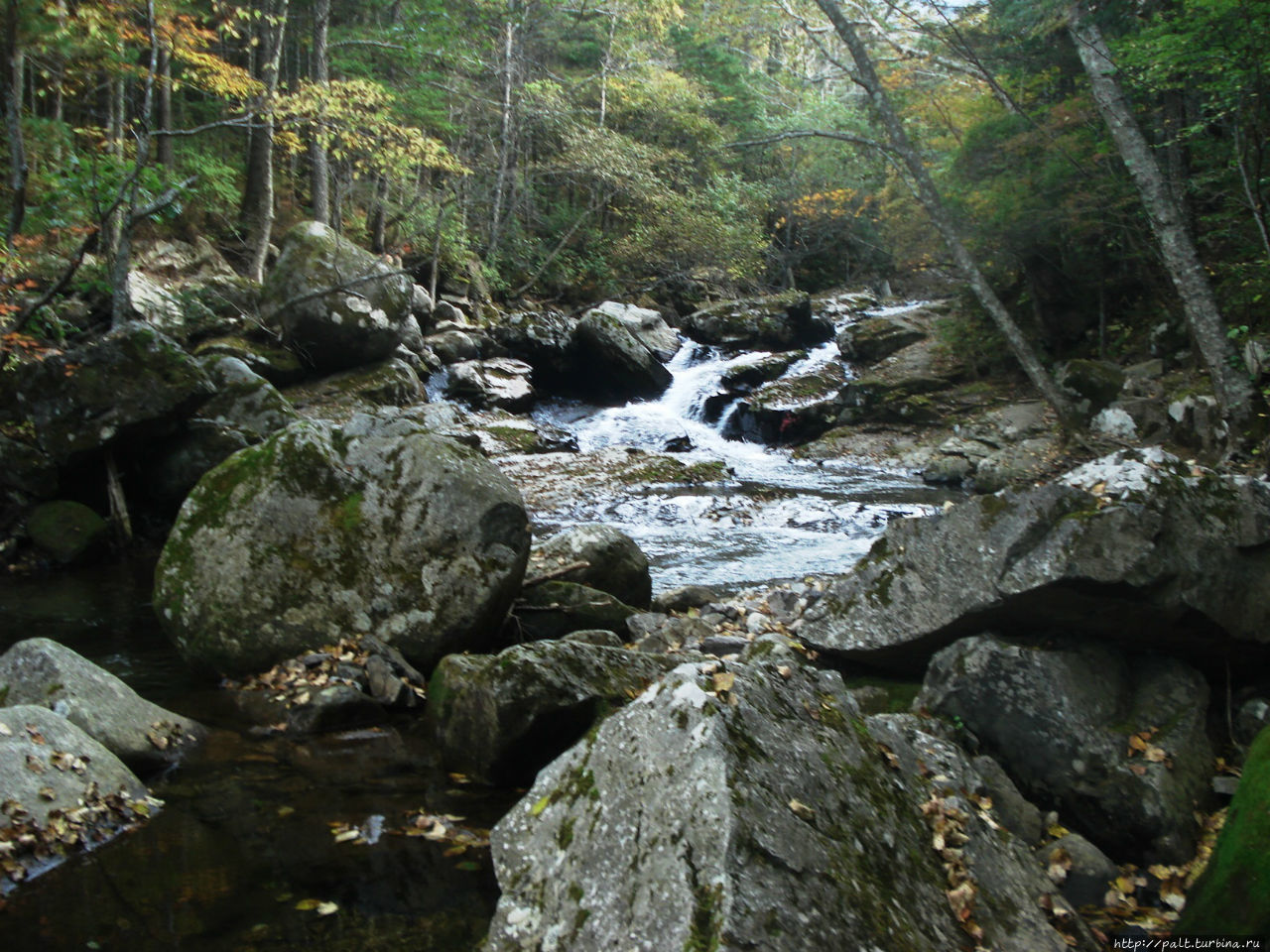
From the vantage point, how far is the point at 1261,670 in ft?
16.2

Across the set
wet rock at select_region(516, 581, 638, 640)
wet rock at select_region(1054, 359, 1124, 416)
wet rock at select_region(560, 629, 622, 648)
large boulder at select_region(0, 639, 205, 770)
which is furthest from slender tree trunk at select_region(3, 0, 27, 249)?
wet rock at select_region(1054, 359, 1124, 416)

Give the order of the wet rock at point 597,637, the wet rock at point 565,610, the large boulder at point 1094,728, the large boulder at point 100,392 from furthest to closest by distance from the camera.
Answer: the large boulder at point 100,392 → the wet rock at point 565,610 → the wet rock at point 597,637 → the large boulder at point 1094,728

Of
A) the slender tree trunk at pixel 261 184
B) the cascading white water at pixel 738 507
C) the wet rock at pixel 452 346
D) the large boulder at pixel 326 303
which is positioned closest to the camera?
the cascading white water at pixel 738 507

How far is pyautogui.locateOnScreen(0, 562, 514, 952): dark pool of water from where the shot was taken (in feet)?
11.1

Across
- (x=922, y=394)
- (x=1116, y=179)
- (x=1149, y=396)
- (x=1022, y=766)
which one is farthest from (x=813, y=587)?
(x=922, y=394)

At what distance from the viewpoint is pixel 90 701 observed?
483 cm

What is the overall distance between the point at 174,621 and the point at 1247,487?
7.65m

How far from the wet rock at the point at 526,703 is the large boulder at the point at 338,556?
1.37 m

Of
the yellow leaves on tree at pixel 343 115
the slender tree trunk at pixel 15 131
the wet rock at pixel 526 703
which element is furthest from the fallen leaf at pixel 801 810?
the yellow leaves on tree at pixel 343 115

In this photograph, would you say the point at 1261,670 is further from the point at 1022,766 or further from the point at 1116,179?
the point at 1116,179

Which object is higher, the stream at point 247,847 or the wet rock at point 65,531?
the stream at point 247,847

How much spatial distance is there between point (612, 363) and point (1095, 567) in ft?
57.1

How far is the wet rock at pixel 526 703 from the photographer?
4.65m

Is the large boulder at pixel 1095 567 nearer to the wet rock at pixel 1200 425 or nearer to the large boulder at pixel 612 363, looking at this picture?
the wet rock at pixel 1200 425
